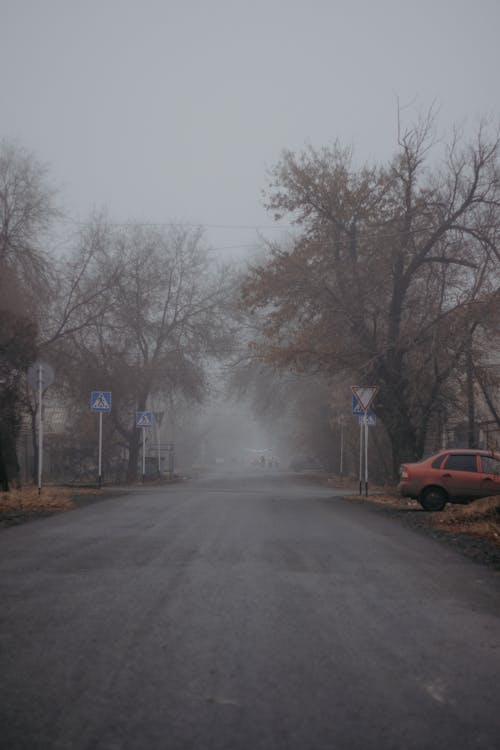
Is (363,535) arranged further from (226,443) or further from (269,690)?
(226,443)

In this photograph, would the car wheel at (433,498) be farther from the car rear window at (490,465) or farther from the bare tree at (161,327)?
the bare tree at (161,327)

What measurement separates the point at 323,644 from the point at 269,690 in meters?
1.10

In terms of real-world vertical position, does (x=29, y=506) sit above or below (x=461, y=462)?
below

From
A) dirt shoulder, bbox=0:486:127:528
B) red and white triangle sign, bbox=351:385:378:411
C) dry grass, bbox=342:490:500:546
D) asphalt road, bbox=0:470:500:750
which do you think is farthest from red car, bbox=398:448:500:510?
asphalt road, bbox=0:470:500:750

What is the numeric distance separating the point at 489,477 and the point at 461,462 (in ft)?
2.40

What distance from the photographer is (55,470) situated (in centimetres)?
4322

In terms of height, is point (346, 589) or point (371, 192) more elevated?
point (371, 192)

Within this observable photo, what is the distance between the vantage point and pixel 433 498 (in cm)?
1894

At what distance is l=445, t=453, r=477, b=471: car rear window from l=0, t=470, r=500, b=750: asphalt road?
8615 millimetres

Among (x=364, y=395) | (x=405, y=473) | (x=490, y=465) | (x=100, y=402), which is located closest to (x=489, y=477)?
(x=490, y=465)

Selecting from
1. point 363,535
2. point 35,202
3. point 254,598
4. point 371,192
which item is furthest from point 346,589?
point 35,202

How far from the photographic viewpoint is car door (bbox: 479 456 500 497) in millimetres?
18609

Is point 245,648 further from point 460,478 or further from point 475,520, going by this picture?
point 460,478

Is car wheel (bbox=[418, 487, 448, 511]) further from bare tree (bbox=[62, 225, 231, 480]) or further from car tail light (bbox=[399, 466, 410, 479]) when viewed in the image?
bare tree (bbox=[62, 225, 231, 480])
